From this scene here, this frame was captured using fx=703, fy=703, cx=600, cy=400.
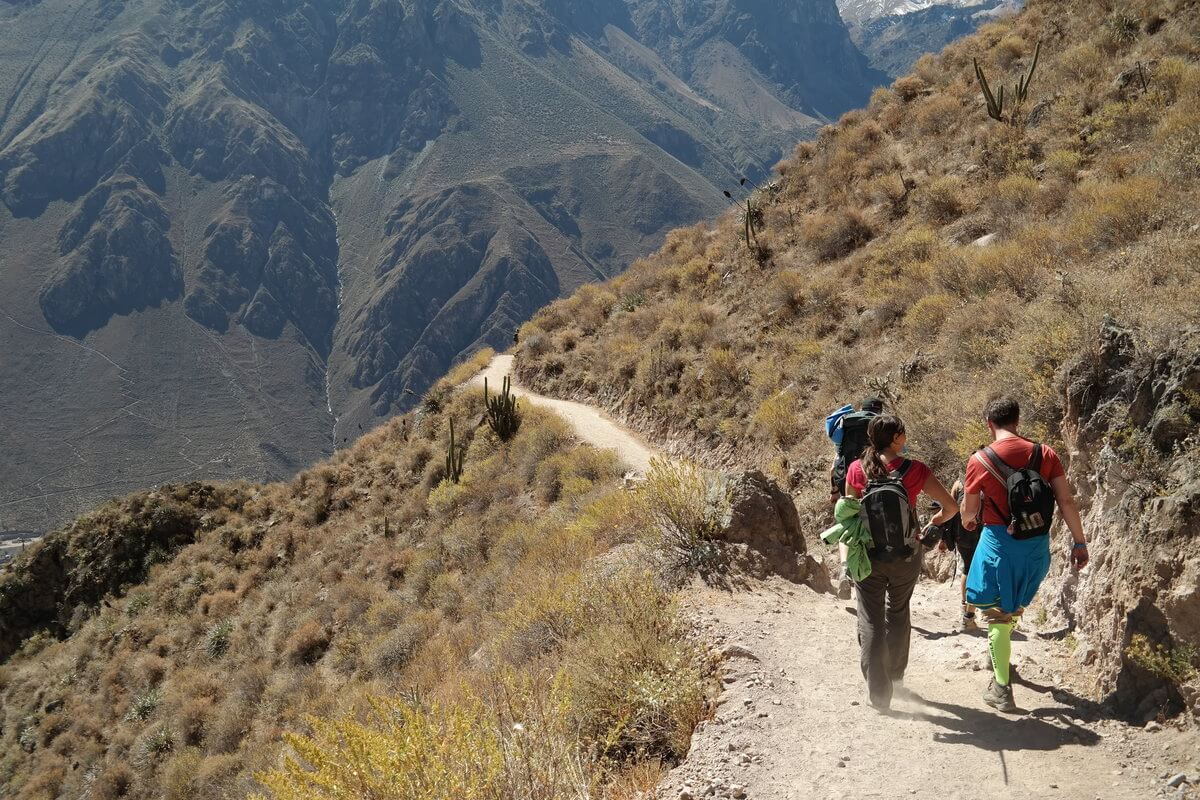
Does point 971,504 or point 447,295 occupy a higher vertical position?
→ point 971,504

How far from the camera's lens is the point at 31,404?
137000 mm

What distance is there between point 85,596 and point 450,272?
179656 millimetres

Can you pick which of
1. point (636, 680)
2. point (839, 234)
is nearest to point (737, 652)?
point (636, 680)

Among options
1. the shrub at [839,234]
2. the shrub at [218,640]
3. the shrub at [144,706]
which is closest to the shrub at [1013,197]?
the shrub at [839,234]

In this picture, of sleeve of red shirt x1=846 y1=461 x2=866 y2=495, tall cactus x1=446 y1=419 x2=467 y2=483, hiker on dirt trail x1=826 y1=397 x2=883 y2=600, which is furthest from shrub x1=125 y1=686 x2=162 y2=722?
sleeve of red shirt x1=846 y1=461 x2=866 y2=495

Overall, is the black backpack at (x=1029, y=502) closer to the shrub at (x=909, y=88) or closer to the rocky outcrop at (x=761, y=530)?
the rocky outcrop at (x=761, y=530)

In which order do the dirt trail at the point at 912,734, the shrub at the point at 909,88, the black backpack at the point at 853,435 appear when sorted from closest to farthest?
the dirt trail at the point at 912,734 → the black backpack at the point at 853,435 → the shrub at the point at 909,88

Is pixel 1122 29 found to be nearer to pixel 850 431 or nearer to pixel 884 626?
pixel 850 431

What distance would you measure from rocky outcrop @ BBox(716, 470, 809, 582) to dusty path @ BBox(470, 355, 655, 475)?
4437mm

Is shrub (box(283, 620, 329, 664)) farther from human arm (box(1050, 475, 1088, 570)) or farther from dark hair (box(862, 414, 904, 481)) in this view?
human arm (box(1050, 475, 1088, 570))

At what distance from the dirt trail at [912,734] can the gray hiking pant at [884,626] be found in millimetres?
213

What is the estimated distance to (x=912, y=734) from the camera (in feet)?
13.7

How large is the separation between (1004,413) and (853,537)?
1231 mm

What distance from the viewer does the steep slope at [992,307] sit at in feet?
14.9
